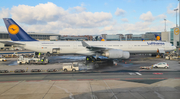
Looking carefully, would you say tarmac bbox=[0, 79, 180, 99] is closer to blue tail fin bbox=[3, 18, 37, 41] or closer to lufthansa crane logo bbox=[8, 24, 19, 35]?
blue tail fin bbox=[3, 18, 37, 41]

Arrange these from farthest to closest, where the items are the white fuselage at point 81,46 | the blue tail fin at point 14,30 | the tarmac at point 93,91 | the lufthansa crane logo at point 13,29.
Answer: the white fuselage at point 81,46 → the lufthansa crane logo at point 13,29 → the blue tail fin at point 14,30 → the tarmac at point 93,91

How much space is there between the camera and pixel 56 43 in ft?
97.2

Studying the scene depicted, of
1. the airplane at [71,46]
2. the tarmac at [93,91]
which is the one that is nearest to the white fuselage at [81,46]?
the airplane at [71,46]

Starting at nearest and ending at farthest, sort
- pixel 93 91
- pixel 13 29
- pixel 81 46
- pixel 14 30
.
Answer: pixel 93 91 < pixel 13 29 < pixel 14 30 < pixel 81 46

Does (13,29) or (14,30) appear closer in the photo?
(13,29)

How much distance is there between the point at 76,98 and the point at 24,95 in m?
4.28

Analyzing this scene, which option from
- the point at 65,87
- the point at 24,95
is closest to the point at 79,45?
the point at 65,87

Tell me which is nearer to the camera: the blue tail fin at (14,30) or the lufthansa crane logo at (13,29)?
the blue tail fin at (14,30)

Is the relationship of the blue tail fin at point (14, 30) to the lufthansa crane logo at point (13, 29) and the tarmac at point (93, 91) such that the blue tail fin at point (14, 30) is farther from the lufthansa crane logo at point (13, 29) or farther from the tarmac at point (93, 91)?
the tarmac at point (93, 91)

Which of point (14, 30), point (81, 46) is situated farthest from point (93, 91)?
point (14, 30)

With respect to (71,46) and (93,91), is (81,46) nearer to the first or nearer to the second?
(71,46)

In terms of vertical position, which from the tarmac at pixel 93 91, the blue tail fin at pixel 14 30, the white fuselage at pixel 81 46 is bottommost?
the tarmac at pixel 93 91

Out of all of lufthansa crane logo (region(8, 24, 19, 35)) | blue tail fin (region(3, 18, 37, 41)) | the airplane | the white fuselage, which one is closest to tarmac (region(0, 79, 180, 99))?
the airplane

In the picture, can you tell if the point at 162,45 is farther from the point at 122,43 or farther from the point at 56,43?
the point at 56,43
